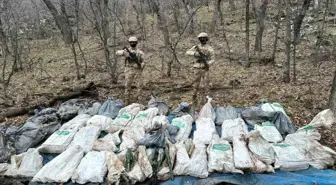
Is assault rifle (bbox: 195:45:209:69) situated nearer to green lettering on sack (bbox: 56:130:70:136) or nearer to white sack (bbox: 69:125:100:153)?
white sack (bbox: 69:125:100:153)

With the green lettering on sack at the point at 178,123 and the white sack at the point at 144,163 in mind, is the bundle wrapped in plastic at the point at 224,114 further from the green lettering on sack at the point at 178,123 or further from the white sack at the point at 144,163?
the white sack at the point at 144,163

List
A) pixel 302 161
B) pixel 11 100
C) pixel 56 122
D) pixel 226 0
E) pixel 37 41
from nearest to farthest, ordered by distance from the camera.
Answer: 1. pixel 302 161
2. pixel 56 122
3. pixel 11 100
4. pixel 37 41
5. pixel 226 0

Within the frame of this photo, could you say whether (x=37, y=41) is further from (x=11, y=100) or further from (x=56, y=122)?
(x=56, y=122)

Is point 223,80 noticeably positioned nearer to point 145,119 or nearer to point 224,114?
point 224,114

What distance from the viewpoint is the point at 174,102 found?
7273 mm

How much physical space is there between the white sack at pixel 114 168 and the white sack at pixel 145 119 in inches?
41.5

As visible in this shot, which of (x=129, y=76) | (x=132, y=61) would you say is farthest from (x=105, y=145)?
(x=132, y=61)

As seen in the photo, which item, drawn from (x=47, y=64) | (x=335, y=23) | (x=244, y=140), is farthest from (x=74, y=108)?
(x=335, y=23)

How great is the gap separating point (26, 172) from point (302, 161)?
362cm

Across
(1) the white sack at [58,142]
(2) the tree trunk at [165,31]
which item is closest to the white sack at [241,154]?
(1) the white sack at [58,142]

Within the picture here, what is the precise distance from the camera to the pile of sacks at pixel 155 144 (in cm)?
417

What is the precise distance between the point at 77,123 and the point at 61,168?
1461 millimetres

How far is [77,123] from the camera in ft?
18.6

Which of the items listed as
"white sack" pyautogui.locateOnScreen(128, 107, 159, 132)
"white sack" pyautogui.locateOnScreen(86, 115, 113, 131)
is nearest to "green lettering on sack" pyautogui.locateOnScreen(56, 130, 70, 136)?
"white sack" pyautogui.locateOnScreen(86, 115, 113, 131)
